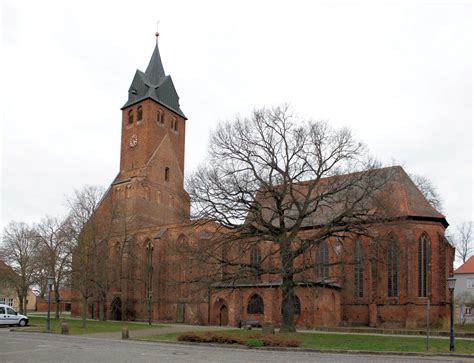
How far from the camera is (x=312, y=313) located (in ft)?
131

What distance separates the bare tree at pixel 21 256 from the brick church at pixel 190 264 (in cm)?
652

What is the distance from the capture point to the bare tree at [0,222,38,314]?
49.6 meters

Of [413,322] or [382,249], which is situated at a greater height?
[382,249]

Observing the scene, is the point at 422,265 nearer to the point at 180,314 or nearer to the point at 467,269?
the point at 180,314

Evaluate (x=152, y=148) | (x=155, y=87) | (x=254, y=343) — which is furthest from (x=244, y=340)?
(x=155, y=87)

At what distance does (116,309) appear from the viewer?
57.4 metres

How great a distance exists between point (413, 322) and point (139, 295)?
2890 cm

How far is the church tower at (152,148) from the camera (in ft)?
204

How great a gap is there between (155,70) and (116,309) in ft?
101

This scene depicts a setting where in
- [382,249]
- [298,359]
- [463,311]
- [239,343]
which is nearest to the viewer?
[298,359]

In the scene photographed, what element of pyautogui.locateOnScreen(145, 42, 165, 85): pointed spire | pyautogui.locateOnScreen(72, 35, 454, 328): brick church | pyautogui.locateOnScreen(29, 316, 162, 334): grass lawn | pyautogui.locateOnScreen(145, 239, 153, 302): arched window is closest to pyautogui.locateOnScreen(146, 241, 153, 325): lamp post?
pyautogui.locateOnScreen(145, 239, 153, 302): arched window

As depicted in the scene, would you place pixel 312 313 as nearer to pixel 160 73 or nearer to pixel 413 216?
pixel 413 216

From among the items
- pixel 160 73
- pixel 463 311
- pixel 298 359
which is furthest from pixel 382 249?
pixel 160 73

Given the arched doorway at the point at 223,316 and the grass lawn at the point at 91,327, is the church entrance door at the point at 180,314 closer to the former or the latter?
the arched doorway at the point at 223,316
